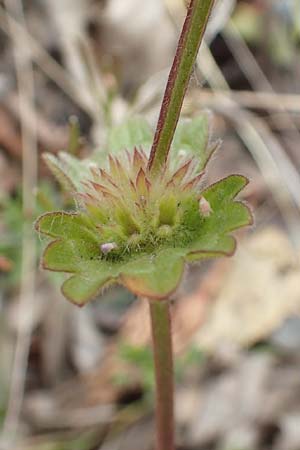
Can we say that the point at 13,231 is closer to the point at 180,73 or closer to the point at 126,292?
the point at 126,292

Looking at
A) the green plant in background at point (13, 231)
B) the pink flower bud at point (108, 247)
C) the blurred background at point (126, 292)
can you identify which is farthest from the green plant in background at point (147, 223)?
the green plant in background at point (13, 231)

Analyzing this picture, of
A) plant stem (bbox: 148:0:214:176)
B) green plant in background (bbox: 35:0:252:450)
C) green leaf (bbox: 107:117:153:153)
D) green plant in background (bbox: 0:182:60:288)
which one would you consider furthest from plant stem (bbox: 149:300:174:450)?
green plant in background (bbox: 0:182:60:288)

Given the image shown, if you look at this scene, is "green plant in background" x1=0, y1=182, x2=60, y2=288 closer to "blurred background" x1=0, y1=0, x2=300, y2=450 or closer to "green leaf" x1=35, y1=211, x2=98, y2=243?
"blurred background" x1=0, y1=0, x2=300, y2=450

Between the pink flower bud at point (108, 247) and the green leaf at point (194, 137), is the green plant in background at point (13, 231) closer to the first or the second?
the green leaf at point (194, 137)

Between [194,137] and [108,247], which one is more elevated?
[194,137]

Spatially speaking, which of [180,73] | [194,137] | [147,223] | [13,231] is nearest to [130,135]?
[194,137]

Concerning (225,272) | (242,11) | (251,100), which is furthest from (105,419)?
(242,11)
